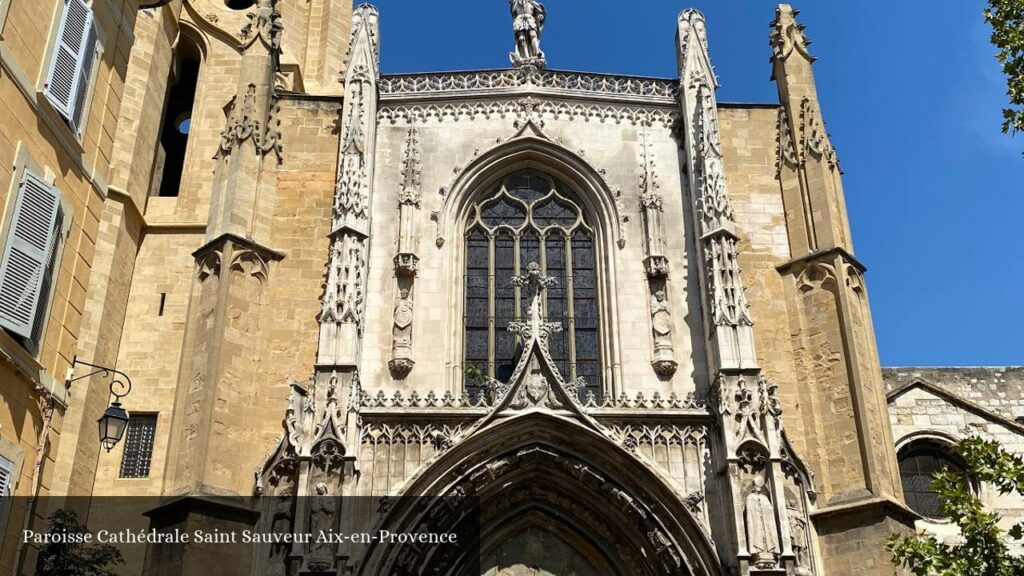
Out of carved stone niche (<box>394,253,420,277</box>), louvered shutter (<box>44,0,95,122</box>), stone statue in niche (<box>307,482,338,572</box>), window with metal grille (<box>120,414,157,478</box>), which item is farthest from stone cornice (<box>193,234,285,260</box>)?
stone statue in niche (<box>307,482,338,572</box>)

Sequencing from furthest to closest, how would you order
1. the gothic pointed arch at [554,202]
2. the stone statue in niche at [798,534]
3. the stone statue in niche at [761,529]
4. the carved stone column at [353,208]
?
the gothic pointed arch at [554,202] → the carved stone column at [353,208] → the stone statue in niche at [798,534] → the stone statue in niche at [761,529]

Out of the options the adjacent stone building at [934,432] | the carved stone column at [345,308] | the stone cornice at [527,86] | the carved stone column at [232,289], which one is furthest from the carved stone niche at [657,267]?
the adjacent stone building at [934,432]

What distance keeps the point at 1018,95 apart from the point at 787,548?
6.06 metres

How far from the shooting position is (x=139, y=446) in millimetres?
16062

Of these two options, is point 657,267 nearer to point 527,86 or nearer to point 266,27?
point 527,86

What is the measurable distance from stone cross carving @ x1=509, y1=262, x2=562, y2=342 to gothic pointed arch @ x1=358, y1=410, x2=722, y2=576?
1.24 metres

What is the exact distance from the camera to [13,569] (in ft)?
36.3

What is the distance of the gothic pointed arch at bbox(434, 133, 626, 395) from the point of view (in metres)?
15.9

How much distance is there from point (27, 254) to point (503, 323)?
23.2 ft

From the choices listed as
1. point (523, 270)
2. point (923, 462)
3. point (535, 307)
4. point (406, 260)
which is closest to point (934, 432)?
Result: point (923, 462)

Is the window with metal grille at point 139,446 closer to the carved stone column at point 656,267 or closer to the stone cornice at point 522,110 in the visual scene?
the stone cornice at point 522,110

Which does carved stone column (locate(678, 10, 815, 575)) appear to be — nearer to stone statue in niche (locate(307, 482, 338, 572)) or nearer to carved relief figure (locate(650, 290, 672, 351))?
carved relief figure (locate(650, 290, 672, 351))

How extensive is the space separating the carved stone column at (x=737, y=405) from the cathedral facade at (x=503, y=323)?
39mm

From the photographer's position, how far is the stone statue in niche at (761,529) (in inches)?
519
